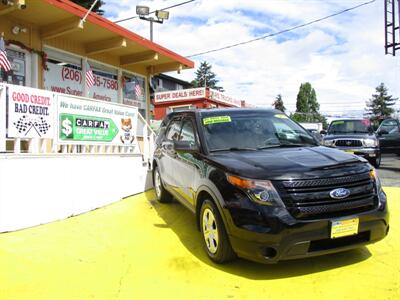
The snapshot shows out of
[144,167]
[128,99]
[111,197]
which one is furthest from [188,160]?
[128,99]

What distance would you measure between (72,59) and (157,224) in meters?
6.19

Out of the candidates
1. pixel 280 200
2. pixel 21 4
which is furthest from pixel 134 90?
pixel 280 200

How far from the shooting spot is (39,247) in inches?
207

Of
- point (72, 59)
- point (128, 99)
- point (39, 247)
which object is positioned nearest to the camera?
point (39, 247)

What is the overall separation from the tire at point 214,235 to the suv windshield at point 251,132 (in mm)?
797

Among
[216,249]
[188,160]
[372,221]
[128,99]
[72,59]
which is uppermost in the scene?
[72,59]

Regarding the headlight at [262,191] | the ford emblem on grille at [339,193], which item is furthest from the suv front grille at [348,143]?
the headlight at [262,191]

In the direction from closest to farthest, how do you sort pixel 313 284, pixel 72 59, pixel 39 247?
pixel 313 284 < pixel 39 247 < pixel 72 59

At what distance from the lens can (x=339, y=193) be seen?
3898mm

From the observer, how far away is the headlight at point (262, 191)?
382 cm

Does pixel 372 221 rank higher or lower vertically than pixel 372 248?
higher

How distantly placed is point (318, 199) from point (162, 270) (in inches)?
73.5

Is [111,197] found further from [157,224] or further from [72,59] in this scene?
[72,59]

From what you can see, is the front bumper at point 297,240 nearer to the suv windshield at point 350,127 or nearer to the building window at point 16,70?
the building window at point 16,70
